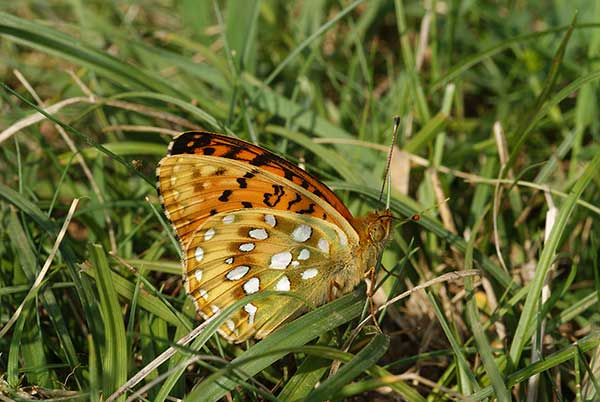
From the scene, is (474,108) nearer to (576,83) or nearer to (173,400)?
(576,83)

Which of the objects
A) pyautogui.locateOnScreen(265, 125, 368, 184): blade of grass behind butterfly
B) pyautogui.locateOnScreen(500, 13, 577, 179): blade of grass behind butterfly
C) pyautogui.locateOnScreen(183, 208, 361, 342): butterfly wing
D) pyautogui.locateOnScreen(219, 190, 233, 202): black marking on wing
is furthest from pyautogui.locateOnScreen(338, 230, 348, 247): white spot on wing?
pyautogui.locateOnScreen(500, 13, 577, 179): blade of grass behind butterfly

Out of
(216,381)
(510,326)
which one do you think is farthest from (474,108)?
(216,381)

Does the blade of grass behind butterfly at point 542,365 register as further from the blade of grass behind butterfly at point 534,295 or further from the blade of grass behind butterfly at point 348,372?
the blade of grass behind butterfly at point 348,372

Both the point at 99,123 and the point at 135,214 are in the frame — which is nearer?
the point at 135,214

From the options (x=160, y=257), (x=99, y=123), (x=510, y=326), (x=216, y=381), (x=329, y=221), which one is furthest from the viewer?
(x=99, y=123)

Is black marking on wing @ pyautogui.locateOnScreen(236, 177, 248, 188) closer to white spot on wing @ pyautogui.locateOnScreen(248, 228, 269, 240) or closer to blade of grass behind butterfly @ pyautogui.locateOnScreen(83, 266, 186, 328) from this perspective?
white spot on wing @ pyautogui.locateOnScreen(248, 228, 269, 240)

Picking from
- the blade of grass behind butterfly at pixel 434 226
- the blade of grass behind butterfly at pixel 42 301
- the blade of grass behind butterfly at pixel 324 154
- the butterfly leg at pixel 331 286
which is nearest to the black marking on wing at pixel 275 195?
the butterfly leg at pixel 331 286
